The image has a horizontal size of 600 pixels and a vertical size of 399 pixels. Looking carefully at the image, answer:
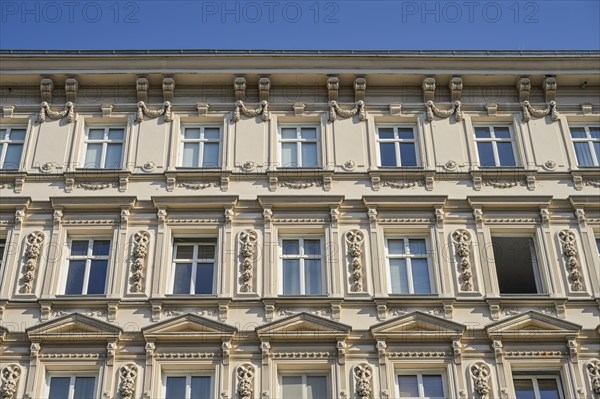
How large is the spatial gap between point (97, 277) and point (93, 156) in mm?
4082

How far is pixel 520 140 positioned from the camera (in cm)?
2641

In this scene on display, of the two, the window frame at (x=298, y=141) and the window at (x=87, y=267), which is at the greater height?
the window frame at (x=298, y=141)

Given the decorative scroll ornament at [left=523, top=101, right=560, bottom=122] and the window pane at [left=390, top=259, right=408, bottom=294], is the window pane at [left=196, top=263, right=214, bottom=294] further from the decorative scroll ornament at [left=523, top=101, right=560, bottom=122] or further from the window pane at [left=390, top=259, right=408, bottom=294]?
the decorative scroll ornament at [left=523, top=101, right=560, bottom=122]

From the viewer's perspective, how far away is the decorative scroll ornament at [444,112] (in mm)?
26734

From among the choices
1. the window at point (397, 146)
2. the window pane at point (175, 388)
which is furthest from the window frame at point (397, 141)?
the window pane at point (175, 388)

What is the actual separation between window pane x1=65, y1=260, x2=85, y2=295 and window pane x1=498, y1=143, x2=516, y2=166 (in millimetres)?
11492

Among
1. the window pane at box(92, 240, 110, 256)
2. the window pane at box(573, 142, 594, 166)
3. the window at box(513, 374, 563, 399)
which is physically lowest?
the window at box(513, 374, 563, 399)

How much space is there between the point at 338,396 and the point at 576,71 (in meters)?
12.2

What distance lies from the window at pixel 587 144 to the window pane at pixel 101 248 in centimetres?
1278

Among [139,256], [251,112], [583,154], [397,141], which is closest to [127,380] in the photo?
[139,256]

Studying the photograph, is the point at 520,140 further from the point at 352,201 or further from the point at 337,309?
the point at 337,309

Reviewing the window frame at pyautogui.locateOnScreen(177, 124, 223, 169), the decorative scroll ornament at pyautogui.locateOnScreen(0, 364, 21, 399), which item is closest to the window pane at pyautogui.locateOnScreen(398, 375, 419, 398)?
the window frame at pyautogui.locateOnScreen(177, 124, 223, 169)

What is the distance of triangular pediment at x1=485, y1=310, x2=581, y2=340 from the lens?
2205cm

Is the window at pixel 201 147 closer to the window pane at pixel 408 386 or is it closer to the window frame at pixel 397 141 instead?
the window frame at pixel 397 141
